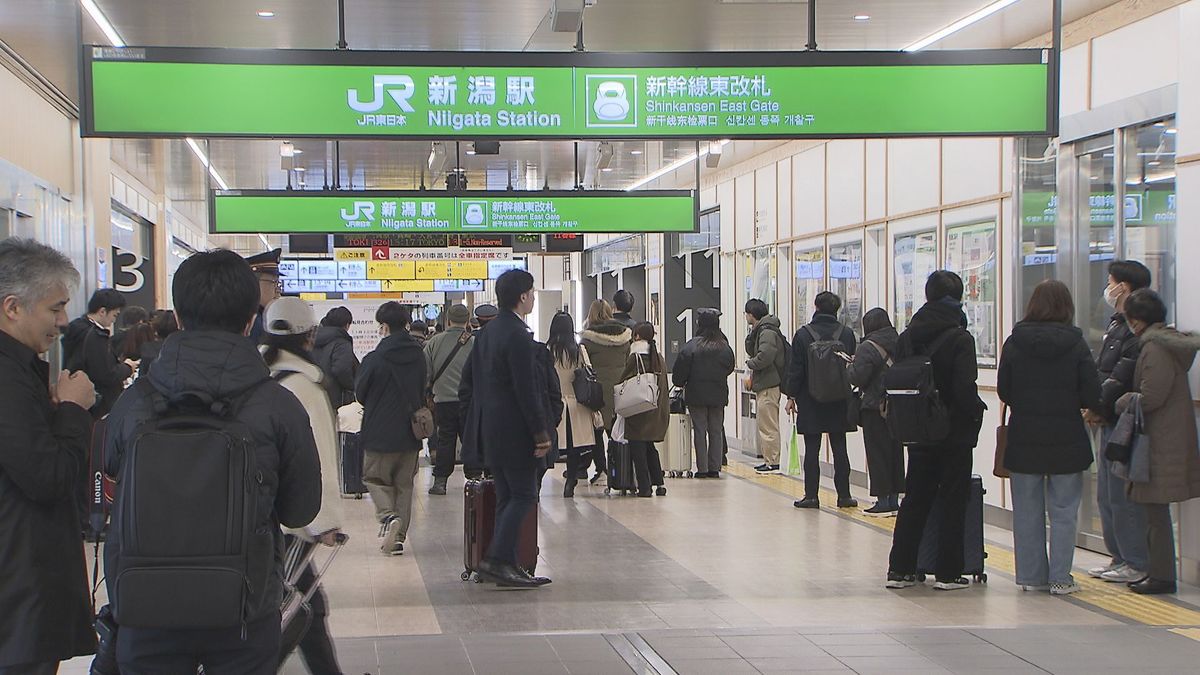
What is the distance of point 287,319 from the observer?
4.45 meters

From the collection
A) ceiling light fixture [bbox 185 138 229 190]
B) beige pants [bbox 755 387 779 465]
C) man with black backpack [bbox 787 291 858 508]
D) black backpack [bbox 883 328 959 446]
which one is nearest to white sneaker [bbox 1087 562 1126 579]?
black backpack [bbox 883 328 959 446]

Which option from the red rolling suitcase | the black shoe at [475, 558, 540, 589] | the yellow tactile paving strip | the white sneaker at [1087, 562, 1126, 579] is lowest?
the yellow tactile paving strip

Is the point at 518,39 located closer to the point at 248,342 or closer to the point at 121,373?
the point at 121,373

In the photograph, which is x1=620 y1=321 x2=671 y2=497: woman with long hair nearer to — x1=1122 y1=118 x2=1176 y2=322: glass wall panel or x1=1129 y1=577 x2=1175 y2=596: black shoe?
x1=1122 y1=118 x2=1176 y2=322: glass wall panel

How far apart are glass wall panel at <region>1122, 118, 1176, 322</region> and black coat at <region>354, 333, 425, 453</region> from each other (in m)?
4.58

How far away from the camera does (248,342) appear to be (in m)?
3.09

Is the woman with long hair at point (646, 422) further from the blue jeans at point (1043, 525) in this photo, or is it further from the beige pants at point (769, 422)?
the blue jeans at point (1043, 525)

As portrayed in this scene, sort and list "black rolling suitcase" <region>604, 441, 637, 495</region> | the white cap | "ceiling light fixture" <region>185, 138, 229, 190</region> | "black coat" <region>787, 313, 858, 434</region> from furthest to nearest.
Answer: "ceiling light fixture" <region>185, 138, 229, 190</region> < "black rolling suitcase" <region>604, 441, 637, 495</region> < "black coat" <region>787, 313, 858, 434</region> < the white cap

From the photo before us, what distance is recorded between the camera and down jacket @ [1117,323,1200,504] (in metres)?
6.90

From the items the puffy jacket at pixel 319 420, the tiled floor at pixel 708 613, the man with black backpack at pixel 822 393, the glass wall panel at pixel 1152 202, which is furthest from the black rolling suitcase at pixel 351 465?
the puffy jacket at pixel 319 420

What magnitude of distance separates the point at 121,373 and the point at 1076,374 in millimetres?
6041

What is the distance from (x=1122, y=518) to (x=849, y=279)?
5858 millimetres

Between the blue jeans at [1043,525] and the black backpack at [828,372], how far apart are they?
3334 millimetres

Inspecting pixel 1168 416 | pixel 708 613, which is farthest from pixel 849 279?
pixel 708 613
